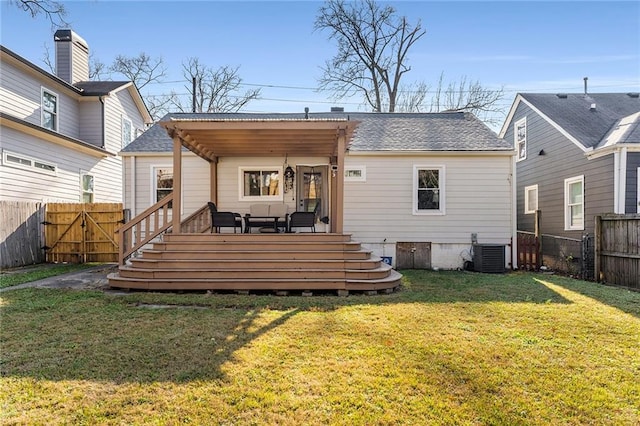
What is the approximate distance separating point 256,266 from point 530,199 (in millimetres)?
10649

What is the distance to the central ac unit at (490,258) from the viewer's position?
365 inches

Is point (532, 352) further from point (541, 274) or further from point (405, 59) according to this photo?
point (405, 59)

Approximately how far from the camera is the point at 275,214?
9828 millimetres

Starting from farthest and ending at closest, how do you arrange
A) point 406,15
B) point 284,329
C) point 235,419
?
point 406,15, point 284,329, point 235,419

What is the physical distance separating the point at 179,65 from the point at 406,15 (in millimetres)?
14403

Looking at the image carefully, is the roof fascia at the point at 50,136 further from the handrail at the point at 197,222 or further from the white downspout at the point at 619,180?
the white downspout at the point at 619,180

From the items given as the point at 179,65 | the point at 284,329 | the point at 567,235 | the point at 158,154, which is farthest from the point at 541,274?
the point at 179,65

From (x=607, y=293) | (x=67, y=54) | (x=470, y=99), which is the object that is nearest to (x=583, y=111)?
(x=607, y=293)

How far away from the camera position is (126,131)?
15930mm

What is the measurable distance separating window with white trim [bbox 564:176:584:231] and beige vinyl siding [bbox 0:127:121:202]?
15.6 meters

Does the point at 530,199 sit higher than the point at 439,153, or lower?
lower

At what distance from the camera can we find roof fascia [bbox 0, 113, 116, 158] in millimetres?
9477

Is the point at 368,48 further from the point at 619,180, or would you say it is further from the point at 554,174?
the point at 619,180

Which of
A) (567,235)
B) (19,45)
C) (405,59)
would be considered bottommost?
(567,235)
